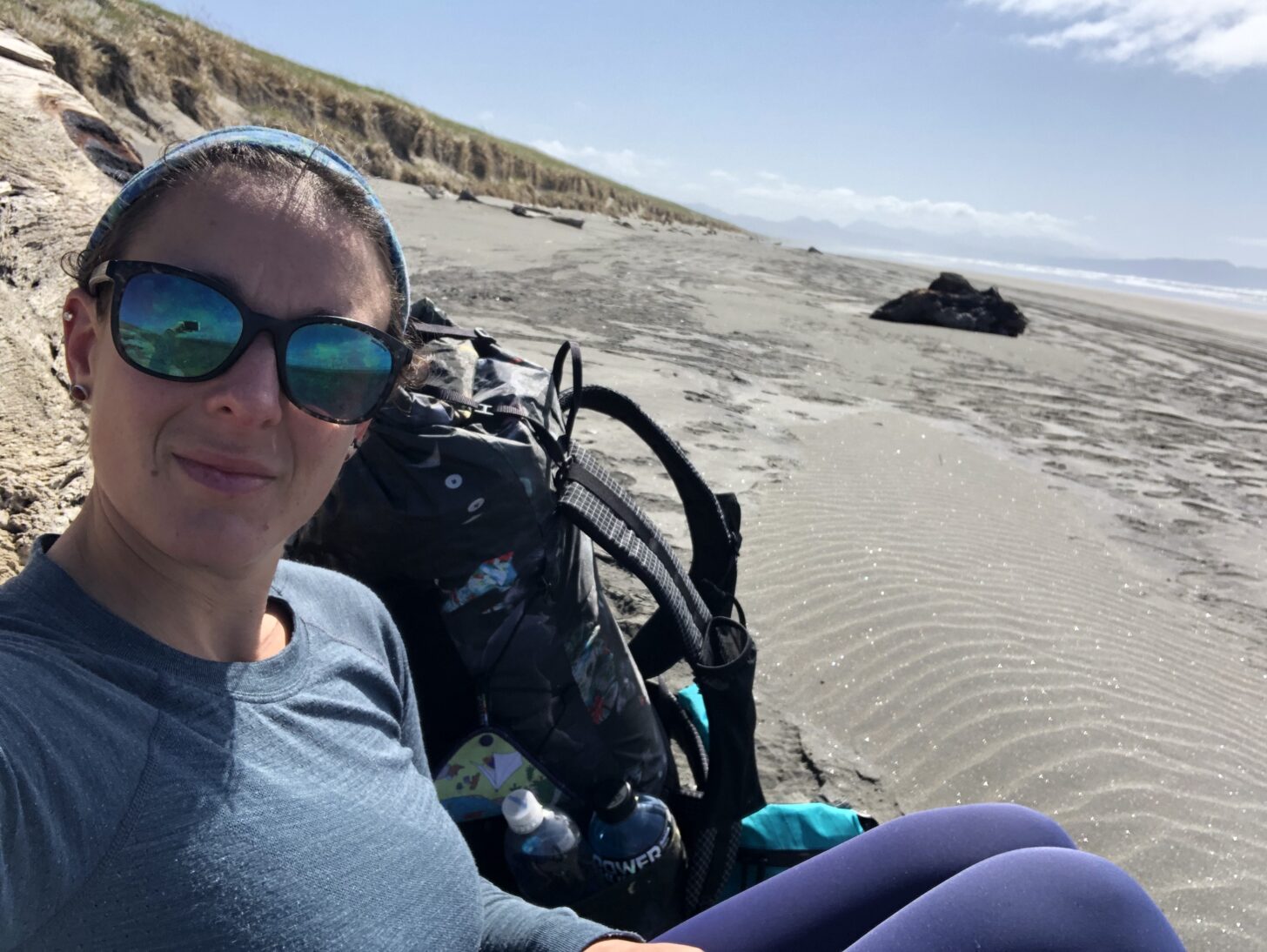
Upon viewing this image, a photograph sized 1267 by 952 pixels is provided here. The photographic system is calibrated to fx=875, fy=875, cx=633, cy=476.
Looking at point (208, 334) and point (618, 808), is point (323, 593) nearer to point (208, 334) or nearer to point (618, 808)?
point (208, 334)

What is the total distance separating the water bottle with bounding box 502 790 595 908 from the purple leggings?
53 centimetres

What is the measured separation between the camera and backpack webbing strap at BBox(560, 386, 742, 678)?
278 cm

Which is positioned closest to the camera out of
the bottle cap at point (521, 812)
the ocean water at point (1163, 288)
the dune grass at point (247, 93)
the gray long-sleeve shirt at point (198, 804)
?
the gray long-sleeve shirt at point (198, 804)

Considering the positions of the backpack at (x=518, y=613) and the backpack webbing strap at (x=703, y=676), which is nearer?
the backpack at (x=518, y=613)

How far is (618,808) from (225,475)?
1326 millimetres

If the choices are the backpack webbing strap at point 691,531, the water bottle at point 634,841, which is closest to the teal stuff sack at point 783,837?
the water bottle at point 634,841

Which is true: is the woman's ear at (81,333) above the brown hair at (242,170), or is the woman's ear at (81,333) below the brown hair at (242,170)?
below

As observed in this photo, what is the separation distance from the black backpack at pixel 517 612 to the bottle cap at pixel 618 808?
55 millimetres

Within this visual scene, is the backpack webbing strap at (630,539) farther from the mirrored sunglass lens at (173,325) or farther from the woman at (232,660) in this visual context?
the mirrored sunglass lens at (173,325)

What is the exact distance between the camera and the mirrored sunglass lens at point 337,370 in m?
1.22

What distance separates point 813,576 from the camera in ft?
14.5

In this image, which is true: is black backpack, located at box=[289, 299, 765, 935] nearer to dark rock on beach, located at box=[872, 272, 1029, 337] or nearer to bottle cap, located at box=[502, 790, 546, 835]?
bottle cap, located at box=[502, 790, 546, 835]

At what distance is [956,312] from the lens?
14.2 meters

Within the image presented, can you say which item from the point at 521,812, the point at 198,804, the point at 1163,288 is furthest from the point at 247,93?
the point at 1163,288
